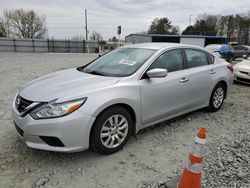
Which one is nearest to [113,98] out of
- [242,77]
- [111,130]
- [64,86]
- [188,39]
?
[111,130]

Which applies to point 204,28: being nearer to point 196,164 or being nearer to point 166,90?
point 166,90

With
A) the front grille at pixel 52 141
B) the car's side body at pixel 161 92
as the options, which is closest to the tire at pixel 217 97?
the car's side body at pixel 161 92

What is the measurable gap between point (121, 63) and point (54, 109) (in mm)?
1421

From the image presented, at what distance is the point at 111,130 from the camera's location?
9.69 feet

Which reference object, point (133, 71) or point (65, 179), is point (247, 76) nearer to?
point (133, 71)

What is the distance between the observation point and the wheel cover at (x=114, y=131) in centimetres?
290

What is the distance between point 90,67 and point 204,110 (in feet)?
8.58

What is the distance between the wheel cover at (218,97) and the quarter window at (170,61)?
1.27 metres

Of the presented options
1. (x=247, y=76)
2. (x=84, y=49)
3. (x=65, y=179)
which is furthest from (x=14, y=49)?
(x=65, y=179)

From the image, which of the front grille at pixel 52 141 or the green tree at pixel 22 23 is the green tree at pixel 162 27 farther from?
the front grille at pixel 52 141

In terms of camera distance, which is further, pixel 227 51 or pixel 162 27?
pixel 162 27

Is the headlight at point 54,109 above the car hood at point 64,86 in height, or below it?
below

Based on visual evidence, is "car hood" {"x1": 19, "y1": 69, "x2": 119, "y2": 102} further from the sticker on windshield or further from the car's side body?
the sticker on windshield

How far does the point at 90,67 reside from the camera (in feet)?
12.6
